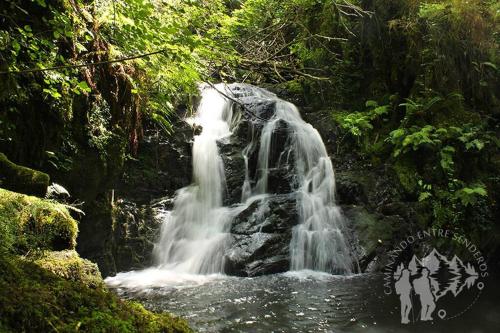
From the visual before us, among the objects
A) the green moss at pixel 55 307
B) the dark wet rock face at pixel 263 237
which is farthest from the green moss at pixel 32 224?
the dark wet rock face at pixel 263 237

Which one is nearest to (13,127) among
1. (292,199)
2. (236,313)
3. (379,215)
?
(236,313)

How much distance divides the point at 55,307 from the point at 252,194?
818cm

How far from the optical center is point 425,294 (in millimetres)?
6625

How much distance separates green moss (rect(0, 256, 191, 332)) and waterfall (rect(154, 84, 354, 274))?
18.4ft

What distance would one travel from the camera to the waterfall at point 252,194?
7.81 metres

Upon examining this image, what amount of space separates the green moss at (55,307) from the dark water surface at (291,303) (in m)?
2.89

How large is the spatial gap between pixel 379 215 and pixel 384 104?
436 centimetres

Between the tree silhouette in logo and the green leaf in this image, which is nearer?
the tree silhouette in logo

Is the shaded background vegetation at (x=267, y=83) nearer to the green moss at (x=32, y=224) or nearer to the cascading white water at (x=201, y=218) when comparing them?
the green moss at (x=32, y=224)

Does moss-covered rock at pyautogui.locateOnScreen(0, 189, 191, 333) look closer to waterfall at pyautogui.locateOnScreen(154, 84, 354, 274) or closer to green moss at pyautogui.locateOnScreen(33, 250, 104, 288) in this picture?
green moss at pyautogui.locateOnScreen(33, 250, 104, 288)

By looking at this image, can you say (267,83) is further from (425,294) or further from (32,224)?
(32,224)

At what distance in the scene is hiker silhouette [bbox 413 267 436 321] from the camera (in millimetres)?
5445

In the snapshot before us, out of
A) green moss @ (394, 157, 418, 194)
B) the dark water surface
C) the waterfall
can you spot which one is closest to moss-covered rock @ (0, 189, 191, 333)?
the dark water surface

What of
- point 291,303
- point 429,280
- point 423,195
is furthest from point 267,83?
point 291,303
